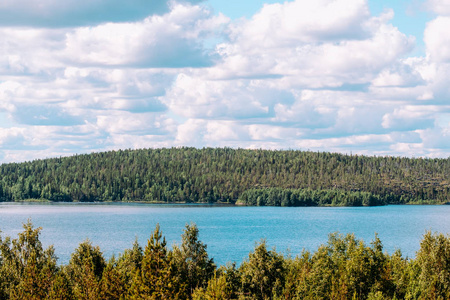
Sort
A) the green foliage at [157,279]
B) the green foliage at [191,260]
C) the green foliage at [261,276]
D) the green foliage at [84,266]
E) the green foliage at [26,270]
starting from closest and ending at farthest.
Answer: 1. the green foliage at [157,279]
2. the green foliage at [26,270]
3. the green foliage at [191,260]
4. the green foliage at [261,276]
5. the green foliage at [84,266]

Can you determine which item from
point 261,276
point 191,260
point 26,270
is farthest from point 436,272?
point 26,270

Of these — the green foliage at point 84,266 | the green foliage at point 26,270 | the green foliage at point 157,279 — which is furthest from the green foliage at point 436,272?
the green foliage at point 26,270

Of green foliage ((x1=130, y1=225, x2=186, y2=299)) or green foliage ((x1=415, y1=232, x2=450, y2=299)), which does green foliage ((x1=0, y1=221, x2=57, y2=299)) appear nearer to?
green foliage ((x1=130, y1=225, x2=186, y2=299))

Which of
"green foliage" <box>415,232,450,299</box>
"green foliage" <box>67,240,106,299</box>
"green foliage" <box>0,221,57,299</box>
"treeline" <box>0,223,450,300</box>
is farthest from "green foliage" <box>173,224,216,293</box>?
"green foliage" <box>415,232,450,299</box>

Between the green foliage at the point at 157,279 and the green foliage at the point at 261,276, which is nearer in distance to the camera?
the green foliage at the point at 157,279

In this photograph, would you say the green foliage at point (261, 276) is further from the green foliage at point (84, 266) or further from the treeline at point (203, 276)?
the green foliage at point (84, 266)

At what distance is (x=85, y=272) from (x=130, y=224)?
4902 inches

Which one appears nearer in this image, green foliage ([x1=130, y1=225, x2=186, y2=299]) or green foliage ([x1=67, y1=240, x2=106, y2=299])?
green foliage ([x1=130, y1=225, x2=186, y2=299])

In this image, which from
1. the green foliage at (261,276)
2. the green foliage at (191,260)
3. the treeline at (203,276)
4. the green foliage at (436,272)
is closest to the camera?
the treeline at (203,276)

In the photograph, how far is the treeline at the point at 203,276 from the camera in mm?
50062

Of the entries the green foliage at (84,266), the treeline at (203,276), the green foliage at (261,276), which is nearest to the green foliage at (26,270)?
the treeline at (203,276)

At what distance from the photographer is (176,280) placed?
5003 cm

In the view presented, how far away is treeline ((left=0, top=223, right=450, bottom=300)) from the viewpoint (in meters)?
50.1

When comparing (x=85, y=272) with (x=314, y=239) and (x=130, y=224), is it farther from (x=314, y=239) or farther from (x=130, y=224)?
(x=130, y=224)
